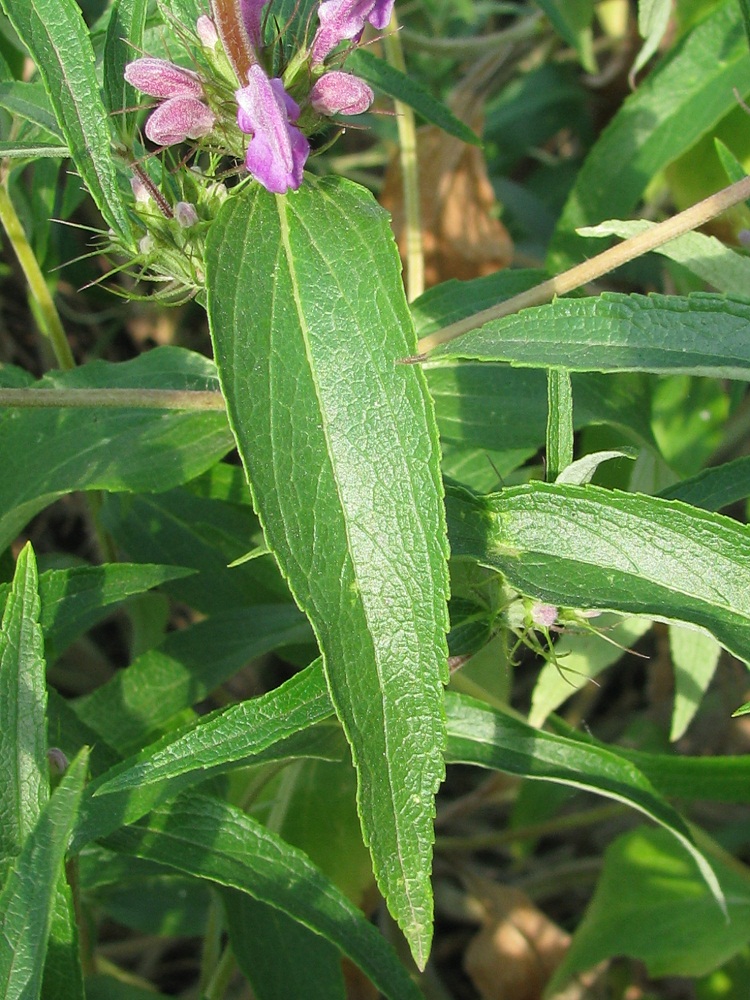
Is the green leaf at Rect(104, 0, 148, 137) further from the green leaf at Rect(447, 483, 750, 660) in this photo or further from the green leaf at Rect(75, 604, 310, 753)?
the green leaf at Rect(75, 604, 310, 753)

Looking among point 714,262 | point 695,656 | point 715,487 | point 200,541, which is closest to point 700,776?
point 695,656

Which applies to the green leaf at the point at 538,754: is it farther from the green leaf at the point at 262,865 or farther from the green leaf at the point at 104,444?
the green leaf at the point at 104,444

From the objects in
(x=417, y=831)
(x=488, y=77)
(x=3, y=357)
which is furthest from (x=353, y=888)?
(x=488, y=77)

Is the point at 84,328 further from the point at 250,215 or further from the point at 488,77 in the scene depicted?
the point at 250,215

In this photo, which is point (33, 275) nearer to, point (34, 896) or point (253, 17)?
point (253, 17)

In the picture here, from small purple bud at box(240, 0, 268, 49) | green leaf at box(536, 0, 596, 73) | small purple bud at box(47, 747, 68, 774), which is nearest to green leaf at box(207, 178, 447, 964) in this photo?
small purple bud at box(240, 0, 268, 49)

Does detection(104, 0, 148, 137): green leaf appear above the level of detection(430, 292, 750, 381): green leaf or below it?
above
